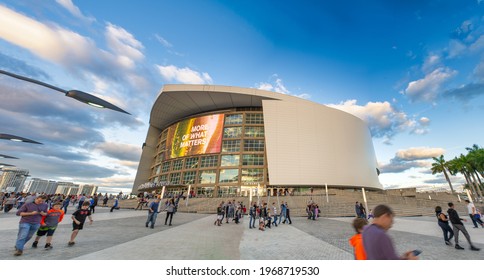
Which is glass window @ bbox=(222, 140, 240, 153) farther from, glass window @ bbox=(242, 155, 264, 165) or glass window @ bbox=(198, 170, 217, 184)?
glass window @ bbox=(198, 170, 217, 184)

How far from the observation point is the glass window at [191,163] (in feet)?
146

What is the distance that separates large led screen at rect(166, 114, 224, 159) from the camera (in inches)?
1738

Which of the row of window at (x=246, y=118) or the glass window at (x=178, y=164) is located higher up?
the row of window at (x=246, y=118)

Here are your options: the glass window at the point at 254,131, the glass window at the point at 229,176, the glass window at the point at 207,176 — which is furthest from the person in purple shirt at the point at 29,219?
the glass window at the point at 254,131

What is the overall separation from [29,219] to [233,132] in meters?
40.4

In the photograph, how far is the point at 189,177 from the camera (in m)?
44.1

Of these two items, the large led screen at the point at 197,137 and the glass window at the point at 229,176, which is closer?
the glass window at the point at 229,176

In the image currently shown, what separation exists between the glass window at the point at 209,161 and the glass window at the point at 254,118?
11482 millimetres

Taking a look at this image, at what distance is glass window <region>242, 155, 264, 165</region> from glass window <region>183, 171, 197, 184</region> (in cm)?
1156

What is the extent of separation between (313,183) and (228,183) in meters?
17.1

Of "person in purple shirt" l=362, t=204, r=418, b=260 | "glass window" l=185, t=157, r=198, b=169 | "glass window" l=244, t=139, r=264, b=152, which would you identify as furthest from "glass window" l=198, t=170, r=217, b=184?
"person in purple shirt" l=362, t=204, r=418, b=260

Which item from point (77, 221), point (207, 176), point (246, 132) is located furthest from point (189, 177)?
point (77, 221)

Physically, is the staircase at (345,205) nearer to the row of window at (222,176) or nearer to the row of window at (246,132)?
the row of window at (222,176)

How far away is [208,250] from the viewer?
584cm
